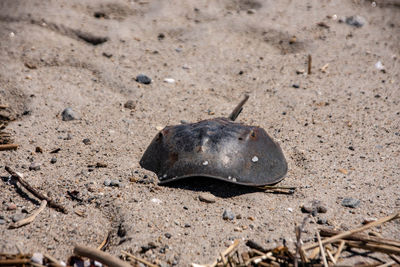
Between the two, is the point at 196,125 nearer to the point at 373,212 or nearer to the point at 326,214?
the point at 326,214

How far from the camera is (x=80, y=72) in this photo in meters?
4.36

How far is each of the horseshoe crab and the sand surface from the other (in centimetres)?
16

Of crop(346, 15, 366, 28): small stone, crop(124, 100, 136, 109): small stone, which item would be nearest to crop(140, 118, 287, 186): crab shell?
crop(124, 100, 136, 109): small stone

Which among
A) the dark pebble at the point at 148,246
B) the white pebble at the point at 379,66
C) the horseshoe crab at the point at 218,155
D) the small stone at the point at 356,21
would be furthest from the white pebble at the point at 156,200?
the small stone at the point at 356,21

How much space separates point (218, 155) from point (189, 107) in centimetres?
142

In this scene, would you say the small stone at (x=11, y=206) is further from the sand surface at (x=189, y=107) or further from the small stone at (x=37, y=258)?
the small stone at (x=37, y=258)

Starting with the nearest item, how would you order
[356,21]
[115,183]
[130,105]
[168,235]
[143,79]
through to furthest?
[168,235] < [115,183] < [130,105] < [143,79] < [356,21]

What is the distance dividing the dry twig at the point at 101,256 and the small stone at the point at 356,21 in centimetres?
423

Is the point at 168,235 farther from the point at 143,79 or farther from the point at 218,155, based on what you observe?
the point at 143,79

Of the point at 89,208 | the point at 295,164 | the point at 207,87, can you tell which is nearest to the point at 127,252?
the point at 89,208

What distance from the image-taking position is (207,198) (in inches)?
110

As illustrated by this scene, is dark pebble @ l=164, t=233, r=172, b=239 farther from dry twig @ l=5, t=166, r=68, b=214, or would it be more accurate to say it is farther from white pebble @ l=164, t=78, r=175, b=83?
white pebble @ l=164, t=78, r=175, b=83

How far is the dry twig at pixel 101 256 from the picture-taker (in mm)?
2150

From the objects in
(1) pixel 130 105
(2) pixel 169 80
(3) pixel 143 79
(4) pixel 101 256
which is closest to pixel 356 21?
(2) pixel 169 80
